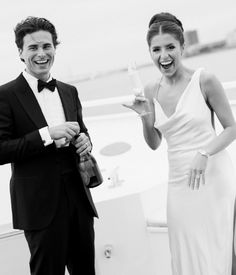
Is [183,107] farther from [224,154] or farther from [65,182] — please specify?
[65,182]

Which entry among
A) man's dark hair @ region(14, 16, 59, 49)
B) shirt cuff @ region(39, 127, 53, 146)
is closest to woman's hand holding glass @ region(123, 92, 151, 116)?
shirt cuff @ region(39, 127, 53, 146)

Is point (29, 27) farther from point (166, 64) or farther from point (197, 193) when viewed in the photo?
point (197, 193)

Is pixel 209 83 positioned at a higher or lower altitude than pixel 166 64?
lower

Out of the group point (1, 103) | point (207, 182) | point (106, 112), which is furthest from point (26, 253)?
point (106, 112)

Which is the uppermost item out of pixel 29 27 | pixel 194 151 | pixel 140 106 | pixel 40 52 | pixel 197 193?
pixel 29 27

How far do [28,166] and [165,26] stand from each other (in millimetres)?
A: 777

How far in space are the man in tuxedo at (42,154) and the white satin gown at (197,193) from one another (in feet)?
1.21

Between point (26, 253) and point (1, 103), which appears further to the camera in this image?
point (26, 253)

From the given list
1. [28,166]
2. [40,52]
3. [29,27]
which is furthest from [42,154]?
[29,27]

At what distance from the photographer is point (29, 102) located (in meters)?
1.37

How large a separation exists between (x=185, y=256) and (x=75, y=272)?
50 cm

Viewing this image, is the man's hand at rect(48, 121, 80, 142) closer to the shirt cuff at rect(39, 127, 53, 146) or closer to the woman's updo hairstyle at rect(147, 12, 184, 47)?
the shirt cuff at rect(39, 127, 53, 146)

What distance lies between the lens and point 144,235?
191 cm

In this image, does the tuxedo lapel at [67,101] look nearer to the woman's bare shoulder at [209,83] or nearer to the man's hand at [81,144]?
the man's hand at [81,144]
